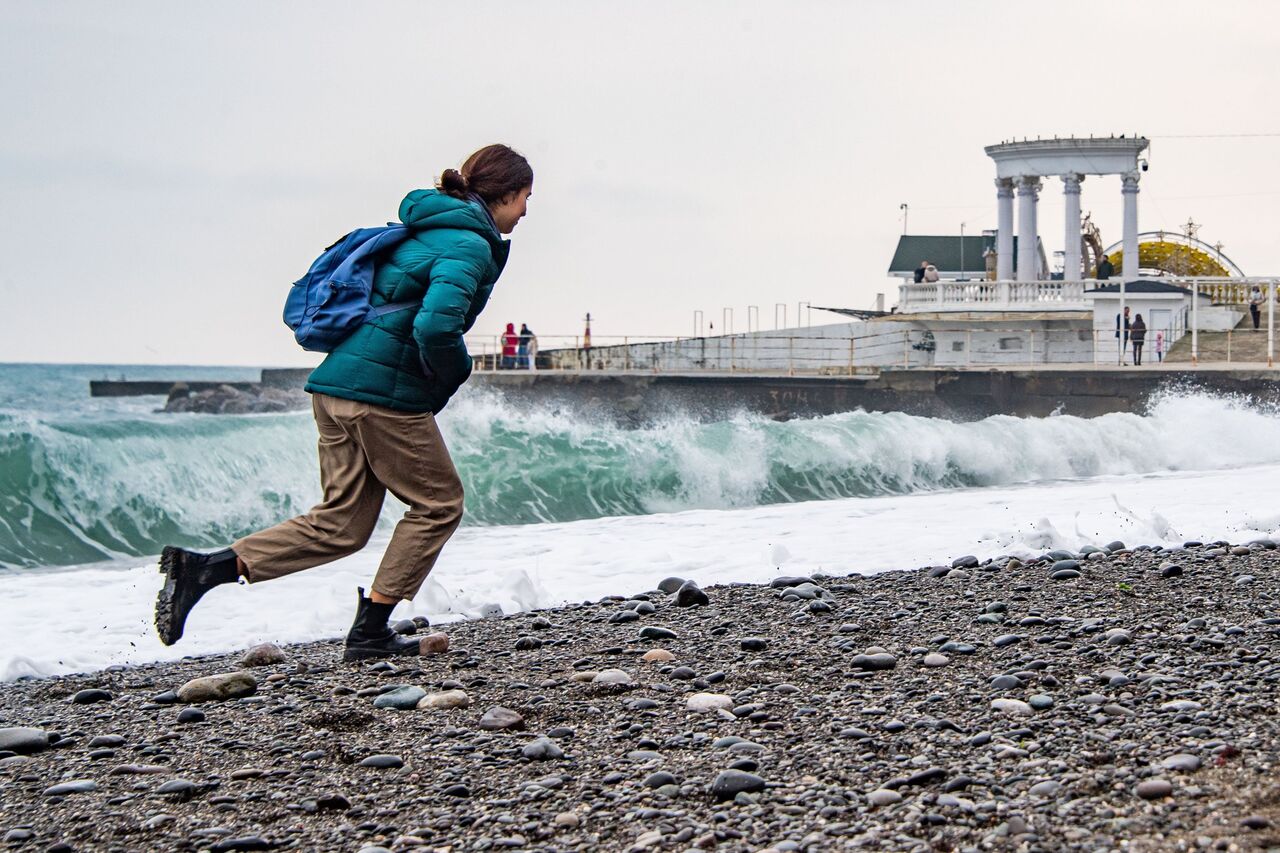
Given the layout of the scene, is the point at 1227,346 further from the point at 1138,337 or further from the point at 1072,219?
the point at 1072,219

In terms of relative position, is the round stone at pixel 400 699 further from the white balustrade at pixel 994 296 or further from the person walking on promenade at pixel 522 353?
the white balustrade at pixel 994 296

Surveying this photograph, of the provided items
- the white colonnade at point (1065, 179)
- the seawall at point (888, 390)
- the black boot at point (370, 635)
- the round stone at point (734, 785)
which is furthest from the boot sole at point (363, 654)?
the white colonnade at point (1065, 179)

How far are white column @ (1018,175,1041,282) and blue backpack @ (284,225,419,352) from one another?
160 feet

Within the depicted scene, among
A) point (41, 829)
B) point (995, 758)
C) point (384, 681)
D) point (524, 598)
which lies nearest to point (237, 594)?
point (524, 598)

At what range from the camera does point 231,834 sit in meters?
3.32

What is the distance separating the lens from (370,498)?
5191mm

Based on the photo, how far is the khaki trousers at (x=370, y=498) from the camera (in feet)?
16.5

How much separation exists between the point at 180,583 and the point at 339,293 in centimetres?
111

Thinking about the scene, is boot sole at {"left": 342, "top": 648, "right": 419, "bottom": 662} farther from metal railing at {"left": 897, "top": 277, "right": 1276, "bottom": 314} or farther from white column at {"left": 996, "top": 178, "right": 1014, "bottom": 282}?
white column at {"left": 996, "top": 178, "right": 1014, "bottom": 282}

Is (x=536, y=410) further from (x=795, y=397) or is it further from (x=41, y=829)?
(x=41, y=829)

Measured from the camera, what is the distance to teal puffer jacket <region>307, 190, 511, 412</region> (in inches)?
193

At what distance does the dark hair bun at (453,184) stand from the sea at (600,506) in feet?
8.25

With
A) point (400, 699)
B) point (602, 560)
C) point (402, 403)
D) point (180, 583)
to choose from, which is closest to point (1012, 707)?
point (400, 699)

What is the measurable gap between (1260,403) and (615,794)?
29.6 meters
